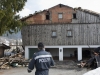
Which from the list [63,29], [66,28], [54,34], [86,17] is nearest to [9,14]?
[54,34]

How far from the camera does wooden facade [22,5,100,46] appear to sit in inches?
1147

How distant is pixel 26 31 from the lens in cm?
3095

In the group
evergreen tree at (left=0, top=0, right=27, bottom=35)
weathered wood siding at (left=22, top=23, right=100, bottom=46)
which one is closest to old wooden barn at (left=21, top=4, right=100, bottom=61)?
weathered wood siding at (left=22, top=23, right=100, bottom=46)

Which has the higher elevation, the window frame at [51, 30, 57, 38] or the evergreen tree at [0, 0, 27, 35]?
the evergreen tree at [0, 0, 27, 35]

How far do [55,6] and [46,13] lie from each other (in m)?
1.73

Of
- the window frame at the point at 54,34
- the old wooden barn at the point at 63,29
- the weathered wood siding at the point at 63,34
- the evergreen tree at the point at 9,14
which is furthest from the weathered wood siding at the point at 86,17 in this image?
the evergreen tree at the point at 9,14

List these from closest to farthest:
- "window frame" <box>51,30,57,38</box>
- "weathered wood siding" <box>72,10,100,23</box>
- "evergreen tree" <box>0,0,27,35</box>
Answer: "evergreen tree" <box>0,0,27,35</box>, "weathered wood siding" <box>72,10,100,23</box>, "window frame" <box>51,30,57,38</box>

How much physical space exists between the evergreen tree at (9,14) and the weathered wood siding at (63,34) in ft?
24.8

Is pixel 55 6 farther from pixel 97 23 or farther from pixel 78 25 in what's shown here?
pixel 97 23

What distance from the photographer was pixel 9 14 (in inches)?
784

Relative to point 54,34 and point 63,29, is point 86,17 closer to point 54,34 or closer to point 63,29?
point 63,29

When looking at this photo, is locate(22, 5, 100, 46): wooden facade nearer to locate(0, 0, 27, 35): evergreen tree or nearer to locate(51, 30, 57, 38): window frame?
locate(51, 30, 57, 38): window frame

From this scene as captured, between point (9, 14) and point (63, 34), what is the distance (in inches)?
462

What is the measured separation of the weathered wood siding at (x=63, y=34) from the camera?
29.1 m
